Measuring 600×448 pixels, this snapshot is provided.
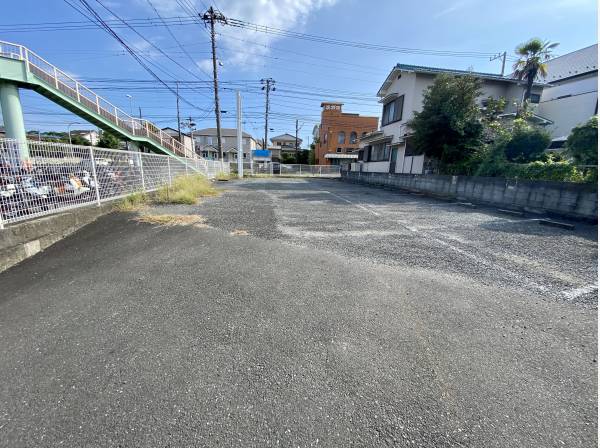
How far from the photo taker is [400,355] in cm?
164

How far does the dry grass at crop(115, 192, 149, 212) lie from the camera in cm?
573

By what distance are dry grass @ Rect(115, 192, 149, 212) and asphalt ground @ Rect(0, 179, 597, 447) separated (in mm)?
2502

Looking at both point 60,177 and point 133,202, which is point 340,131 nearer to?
point 133,202

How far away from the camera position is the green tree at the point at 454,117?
31.4 feet

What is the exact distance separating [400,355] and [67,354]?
7.17ft

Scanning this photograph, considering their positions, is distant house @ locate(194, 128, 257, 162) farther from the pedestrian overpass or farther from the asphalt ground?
the asphalt ground

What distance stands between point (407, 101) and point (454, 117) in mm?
5769

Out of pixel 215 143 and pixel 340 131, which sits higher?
pixel 340 131

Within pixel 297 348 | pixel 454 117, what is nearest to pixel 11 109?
pixel 297 348

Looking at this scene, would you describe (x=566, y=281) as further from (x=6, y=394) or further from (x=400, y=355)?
(x=6, y=394)

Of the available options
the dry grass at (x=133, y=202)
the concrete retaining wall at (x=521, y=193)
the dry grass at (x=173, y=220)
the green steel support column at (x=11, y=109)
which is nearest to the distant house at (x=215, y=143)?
the green steel support column at (x=11, y=109)

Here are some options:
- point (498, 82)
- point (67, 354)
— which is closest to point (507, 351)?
point (67, 354)

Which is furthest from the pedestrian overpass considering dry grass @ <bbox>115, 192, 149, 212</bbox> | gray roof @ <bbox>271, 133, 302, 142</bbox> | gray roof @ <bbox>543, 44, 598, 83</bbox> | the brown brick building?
gray roof @ <bbox>271, 133, 302, 142</bbox>

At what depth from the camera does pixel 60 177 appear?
13.5 ft
